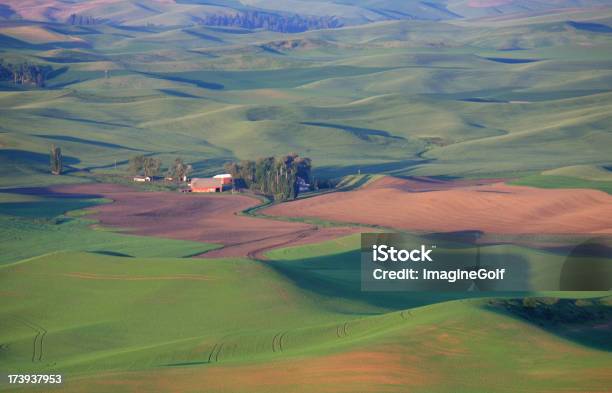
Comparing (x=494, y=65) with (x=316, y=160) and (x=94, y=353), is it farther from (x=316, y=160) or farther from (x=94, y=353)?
(x=94, y=353)

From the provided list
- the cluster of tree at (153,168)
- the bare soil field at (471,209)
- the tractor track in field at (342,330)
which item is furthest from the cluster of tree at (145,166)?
the tractor track in field at (342,330)

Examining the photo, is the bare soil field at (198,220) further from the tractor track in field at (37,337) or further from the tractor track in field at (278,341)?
the tractor track in field at (278,341)

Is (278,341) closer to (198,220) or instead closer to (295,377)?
(295,377)

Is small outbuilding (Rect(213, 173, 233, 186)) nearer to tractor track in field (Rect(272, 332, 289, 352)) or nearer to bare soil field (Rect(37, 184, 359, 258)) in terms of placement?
bare soil field (Rect(37, 184, 359, 258))

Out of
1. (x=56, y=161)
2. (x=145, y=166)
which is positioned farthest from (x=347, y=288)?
(x=56, y=161)

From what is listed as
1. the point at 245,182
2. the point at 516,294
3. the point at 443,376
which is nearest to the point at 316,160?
the point at 245,182

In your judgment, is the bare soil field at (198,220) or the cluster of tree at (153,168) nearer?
the bare soil field at (198,220)

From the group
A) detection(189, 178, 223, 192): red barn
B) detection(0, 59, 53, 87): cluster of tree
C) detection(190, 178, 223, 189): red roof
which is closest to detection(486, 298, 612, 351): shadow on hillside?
detection(189, 178, 223, 192): red barn
